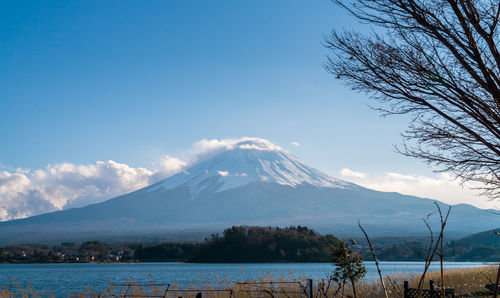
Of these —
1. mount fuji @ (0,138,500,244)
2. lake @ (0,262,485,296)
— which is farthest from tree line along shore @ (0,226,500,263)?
mount fuji @ (0,138,500,244)

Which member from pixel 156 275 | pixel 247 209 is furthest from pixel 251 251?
pixel 247 209

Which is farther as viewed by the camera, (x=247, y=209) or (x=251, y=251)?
(x=247, y=209)

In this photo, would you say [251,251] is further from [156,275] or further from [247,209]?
[247,209]

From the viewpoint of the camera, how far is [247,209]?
120 m

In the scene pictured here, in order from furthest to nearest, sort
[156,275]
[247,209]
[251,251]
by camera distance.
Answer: [247,209]
[251,251]
[156,275]

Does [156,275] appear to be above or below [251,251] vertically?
below

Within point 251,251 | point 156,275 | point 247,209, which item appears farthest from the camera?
point 247,209

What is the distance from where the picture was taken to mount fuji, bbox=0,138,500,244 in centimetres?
10894

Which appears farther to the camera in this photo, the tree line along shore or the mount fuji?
the mount fuji

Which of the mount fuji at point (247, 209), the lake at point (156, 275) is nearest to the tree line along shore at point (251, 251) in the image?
the lake at point (156, 275)

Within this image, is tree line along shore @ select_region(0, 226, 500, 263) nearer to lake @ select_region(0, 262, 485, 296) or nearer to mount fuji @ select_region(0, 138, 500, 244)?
lake @ select_region(0, 262, 485, 296)

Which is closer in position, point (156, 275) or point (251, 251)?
point (156, 275)

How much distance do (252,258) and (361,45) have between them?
4399 cm

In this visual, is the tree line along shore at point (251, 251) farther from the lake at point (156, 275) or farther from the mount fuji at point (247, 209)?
the mount fuji at point (247, 209)
